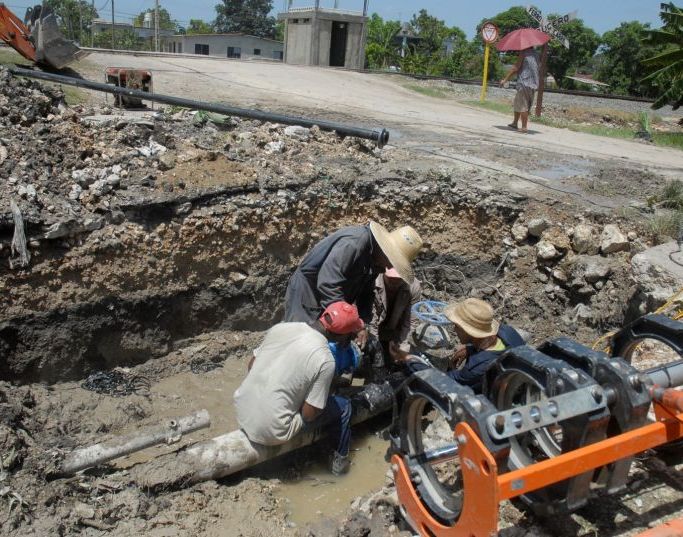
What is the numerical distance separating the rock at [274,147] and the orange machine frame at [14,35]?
676cm

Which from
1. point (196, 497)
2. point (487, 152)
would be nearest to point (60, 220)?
point (196, 497)

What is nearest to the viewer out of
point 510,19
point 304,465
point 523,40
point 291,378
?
point 291,378

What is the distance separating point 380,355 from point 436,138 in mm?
5111

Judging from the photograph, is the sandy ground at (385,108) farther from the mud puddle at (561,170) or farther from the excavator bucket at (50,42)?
the excavator bucket at (50,42)

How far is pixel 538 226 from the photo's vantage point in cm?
653

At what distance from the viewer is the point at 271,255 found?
6000 mm

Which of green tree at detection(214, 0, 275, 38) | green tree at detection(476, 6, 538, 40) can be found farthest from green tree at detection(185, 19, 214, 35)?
green tree at detection(476, 6, 538, 40)

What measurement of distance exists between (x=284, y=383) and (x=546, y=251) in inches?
151

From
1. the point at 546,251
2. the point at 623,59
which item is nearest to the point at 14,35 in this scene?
the point at 546,251

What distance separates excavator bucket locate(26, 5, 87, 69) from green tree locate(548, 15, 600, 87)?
32.5 meters

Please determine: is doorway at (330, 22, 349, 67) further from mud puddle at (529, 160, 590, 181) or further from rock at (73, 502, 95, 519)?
rock at (73, 502, 95, 519)

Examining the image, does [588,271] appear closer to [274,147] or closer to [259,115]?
[274,147]

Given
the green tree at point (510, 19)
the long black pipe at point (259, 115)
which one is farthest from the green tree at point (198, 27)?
the long black pipe at point (259, 115)

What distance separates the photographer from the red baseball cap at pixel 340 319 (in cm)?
372
